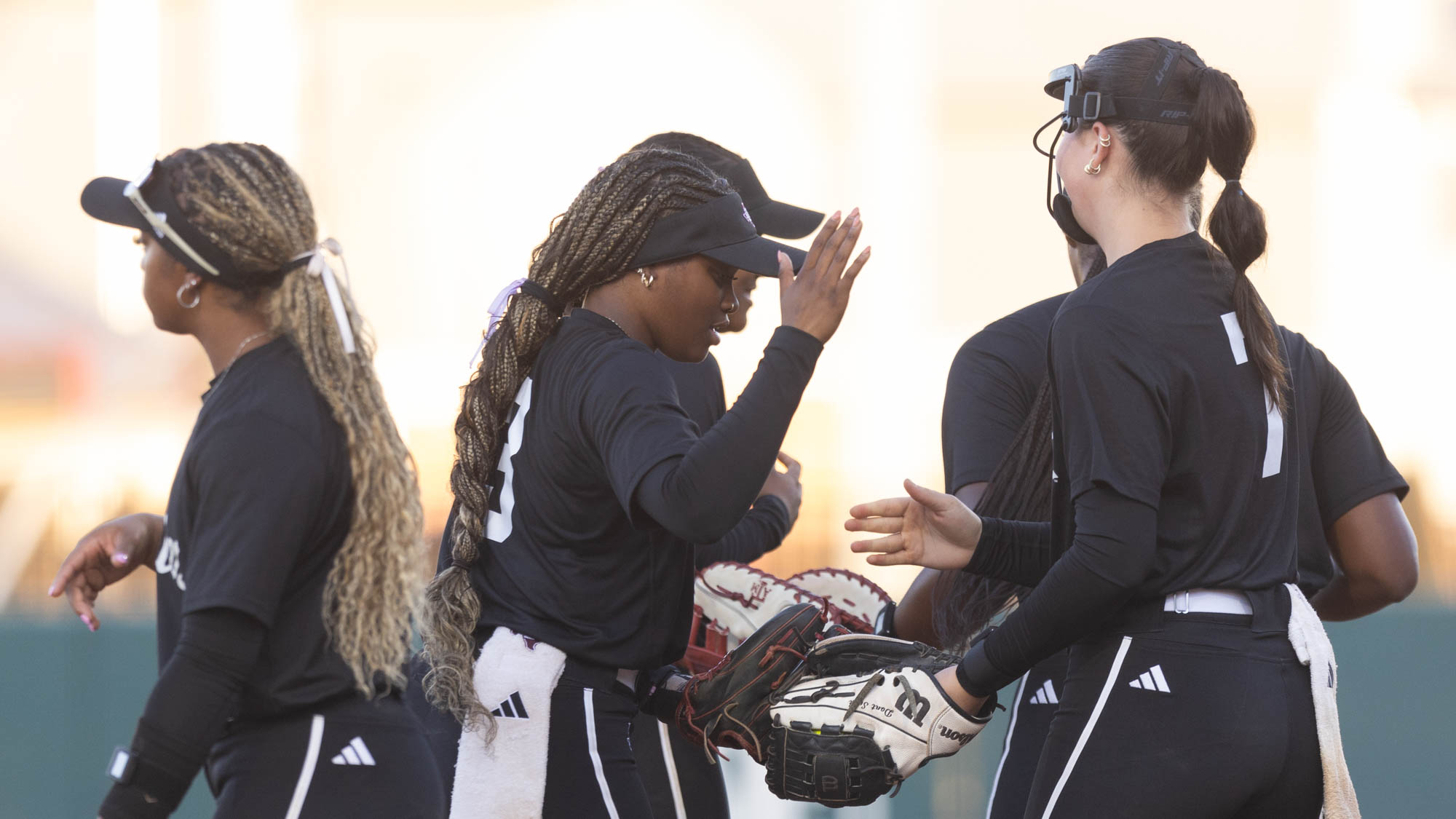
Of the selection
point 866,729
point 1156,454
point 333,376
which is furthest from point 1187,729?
point 333,376

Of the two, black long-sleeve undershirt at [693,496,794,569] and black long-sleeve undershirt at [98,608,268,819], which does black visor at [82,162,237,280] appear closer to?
black long-sleeve undershirt at [98,608,268,819]

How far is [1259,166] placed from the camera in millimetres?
11891

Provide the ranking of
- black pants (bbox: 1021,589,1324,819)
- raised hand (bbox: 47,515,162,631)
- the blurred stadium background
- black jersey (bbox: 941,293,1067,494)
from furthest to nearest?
the blurred stadium background → black jersey (bbox: 941,293,1067,494) → raised hand (bbox: 47,515,162,631) → black pants (bbox: 1021,589,1324,819)

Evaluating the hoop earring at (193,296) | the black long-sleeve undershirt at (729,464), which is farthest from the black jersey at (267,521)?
the black long-sleeve undershirt at (729,464)

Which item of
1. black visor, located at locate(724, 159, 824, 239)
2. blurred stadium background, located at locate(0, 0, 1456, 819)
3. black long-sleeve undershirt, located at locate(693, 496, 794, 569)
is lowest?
black long-sleeve undershirt, located at locate(693, 496, 794, 569)

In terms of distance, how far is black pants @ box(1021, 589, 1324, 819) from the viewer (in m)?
2.35

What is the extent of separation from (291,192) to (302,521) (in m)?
0.61

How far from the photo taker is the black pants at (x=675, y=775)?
305 centimetres

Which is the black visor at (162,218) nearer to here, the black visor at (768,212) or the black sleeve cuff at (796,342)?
the black sleeve cuff at (796,342)

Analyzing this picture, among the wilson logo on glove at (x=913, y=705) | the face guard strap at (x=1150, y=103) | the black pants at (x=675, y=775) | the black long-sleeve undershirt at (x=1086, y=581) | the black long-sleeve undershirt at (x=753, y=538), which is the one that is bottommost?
the black pants at (x=675, y=775)

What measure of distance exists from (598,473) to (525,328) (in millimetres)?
364

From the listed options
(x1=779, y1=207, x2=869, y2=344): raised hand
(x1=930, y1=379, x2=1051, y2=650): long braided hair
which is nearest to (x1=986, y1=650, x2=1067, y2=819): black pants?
(x1=930, y1=379, x2=1051, y2=650): long braided hair

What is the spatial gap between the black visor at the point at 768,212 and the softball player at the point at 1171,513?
1.20m

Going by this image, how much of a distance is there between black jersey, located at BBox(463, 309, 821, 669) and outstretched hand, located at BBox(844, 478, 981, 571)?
12.8 inches
